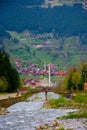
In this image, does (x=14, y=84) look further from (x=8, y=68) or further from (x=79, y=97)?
(x=79, y=97)

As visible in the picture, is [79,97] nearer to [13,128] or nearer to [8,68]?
[13,128]

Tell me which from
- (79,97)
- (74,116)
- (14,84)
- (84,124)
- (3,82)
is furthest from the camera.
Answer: (14,84)

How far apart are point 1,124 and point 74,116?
6.53 metres

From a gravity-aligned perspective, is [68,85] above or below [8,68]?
below

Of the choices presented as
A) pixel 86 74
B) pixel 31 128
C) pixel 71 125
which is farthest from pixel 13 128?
pixel 86 74

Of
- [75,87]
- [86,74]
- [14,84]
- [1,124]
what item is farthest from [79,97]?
[86,74]

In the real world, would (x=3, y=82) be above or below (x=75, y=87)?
above

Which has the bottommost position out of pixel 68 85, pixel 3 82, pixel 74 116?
pixel 68 85

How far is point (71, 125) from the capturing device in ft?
99.7

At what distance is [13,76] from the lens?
109 m

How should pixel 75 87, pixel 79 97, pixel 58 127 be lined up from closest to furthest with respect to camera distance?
1. pixel 58 127
2. pixel 79 97
3. pixel 75 87

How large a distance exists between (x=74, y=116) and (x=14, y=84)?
70.5m

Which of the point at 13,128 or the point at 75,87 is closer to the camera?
the point at 13,128

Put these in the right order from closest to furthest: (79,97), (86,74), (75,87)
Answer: (79,97) < (75,87) < (86,74)
